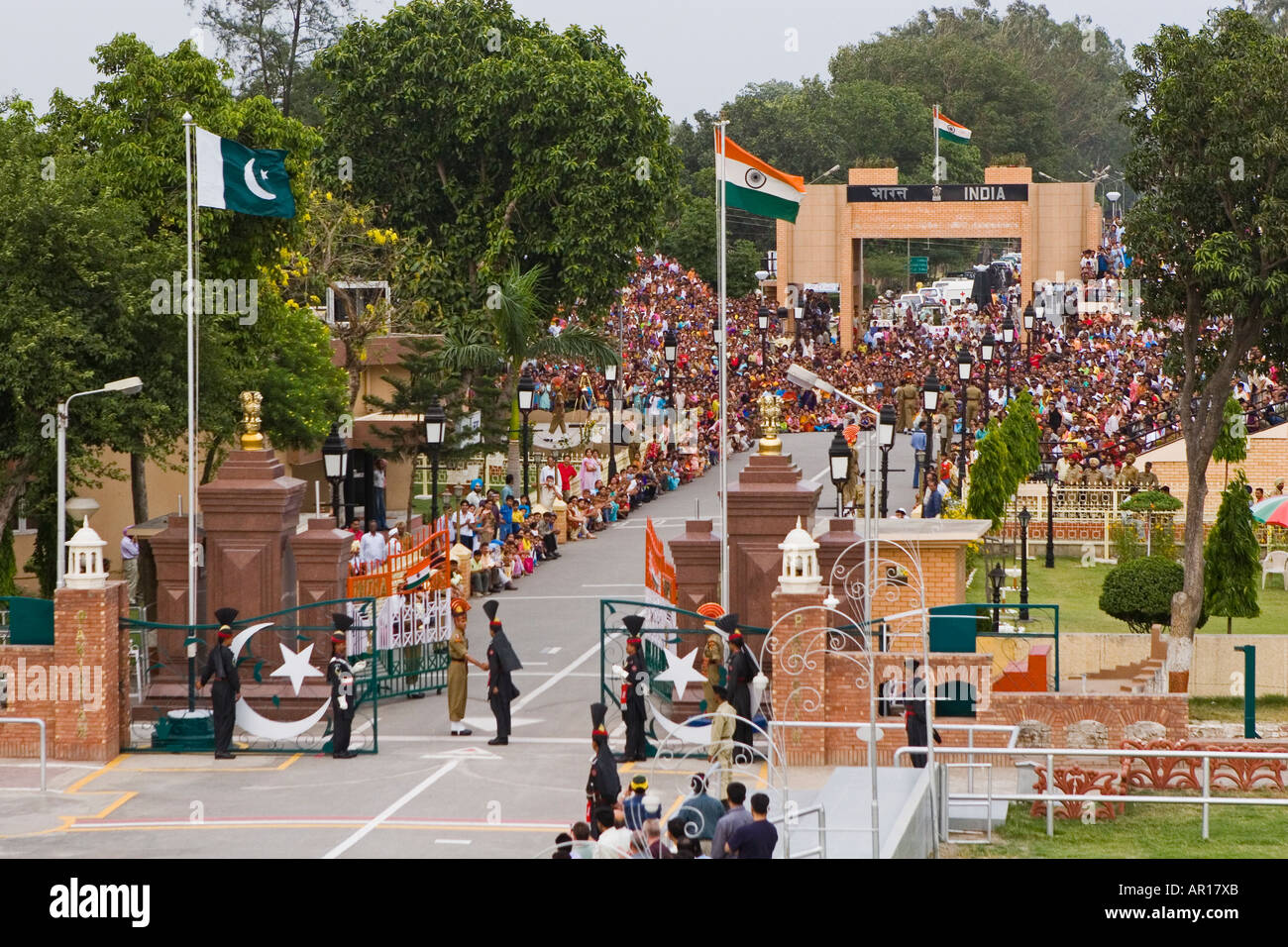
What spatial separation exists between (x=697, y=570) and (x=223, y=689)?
5703mm

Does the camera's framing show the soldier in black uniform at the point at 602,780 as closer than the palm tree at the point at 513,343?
Yes

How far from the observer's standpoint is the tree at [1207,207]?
25203mm

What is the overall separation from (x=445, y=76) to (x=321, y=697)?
2787cm

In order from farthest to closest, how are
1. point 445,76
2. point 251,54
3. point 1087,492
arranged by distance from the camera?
point 251,54 < point 445,76 < point 1087,492

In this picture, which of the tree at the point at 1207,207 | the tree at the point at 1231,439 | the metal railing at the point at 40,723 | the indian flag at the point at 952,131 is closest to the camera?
the metal railing at the point at 40,723

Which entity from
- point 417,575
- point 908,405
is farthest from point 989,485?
point 908,405

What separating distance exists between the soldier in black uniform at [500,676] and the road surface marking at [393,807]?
2.85 feet

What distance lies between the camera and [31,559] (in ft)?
106

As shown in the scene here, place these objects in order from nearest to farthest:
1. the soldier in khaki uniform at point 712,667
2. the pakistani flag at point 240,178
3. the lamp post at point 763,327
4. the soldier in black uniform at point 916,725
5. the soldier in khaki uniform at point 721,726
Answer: the soldier in khaki uniform at point 721,726 → the soldier in black uniform at point 916,725 → the soldier in khaki uniform at point 712,667 → the pakistani flag at point 240,178 → the lamp post at point 763,327

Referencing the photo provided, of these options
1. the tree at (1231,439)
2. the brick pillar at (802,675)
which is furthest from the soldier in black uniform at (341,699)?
the tree at (1231,439)

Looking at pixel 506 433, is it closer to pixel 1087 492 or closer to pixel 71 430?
pixel 1087 492

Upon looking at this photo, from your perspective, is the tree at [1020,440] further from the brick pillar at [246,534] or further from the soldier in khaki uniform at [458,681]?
the brick pillar at [246,534]

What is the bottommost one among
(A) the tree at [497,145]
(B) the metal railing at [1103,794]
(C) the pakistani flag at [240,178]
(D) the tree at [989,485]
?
(B) the metal railing at [1103,794]
